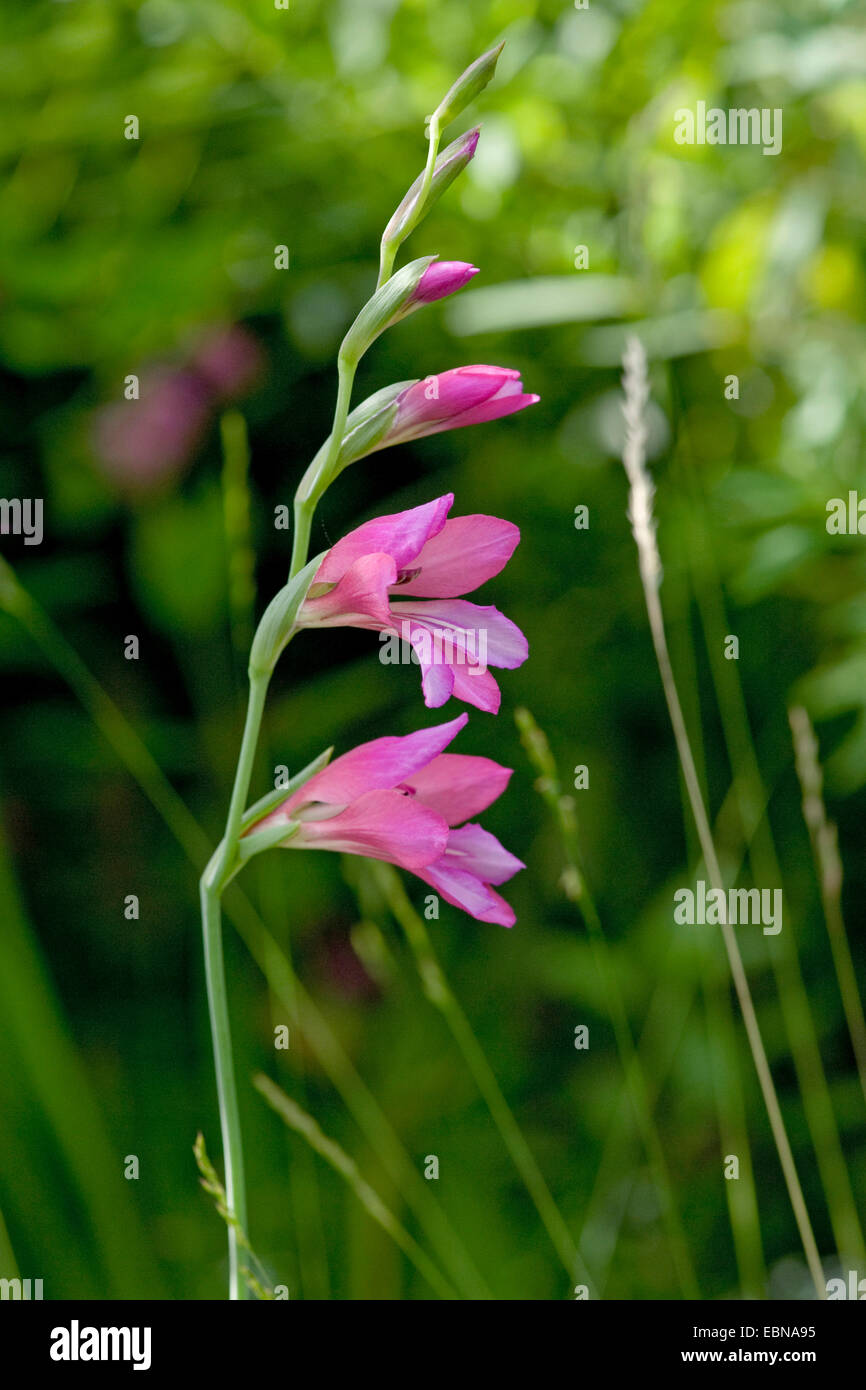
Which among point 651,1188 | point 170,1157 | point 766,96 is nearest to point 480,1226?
point 651,1188

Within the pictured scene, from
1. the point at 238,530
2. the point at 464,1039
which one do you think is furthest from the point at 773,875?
the point at 238,530

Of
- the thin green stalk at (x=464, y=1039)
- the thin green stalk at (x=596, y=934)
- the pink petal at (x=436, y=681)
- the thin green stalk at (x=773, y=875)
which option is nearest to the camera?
the pink petal at (x=436, y=681)

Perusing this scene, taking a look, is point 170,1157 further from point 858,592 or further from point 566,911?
point 858,592

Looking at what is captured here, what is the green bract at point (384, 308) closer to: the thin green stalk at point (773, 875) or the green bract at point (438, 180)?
the green bract at point (438, 180)

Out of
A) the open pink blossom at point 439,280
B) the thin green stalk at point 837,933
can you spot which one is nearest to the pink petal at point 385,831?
the open pink blossom at point 439,280

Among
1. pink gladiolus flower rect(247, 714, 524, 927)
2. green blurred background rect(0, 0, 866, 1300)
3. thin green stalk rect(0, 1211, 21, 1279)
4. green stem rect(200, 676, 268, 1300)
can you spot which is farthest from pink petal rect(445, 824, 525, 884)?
thin green stalk rect(0, 1211, 21, 1279)
